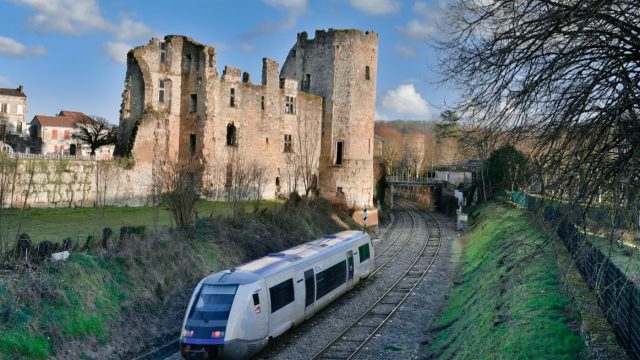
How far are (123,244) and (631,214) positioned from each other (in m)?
14.7

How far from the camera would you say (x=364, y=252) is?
23281mm

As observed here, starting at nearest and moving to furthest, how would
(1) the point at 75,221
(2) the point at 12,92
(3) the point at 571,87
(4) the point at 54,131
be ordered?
(3) the point at 571,87 < (1) the point at 75,221 < (4) the point at 54,131 < (2) the point at 12,92

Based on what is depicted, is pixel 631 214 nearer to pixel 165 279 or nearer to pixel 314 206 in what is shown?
pixel 165 279

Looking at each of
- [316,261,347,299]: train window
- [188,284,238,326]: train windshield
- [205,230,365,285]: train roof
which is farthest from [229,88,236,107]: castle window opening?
[188,284,238,326]: train windshield

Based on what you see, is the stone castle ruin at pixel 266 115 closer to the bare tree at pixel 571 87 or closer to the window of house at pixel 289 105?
the window of house at pixel 289 105

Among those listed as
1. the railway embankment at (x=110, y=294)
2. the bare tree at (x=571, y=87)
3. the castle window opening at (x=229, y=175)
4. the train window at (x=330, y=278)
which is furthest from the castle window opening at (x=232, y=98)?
the bare tree at (x=571, y=87)

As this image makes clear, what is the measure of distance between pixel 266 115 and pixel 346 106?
599 centimetres

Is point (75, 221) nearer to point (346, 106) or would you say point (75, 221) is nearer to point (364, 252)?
point (364, 252)

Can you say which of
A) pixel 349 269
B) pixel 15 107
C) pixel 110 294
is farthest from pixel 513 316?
pixel 15 107

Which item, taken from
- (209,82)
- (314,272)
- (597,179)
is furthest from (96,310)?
(209,82)

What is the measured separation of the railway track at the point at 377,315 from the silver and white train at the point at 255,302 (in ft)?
4.30

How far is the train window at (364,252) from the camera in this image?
74.8 ft

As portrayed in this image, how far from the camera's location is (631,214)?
8047 mm

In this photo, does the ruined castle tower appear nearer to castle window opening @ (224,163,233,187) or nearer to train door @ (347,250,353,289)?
castle window opening @ (224,163,233,187)
